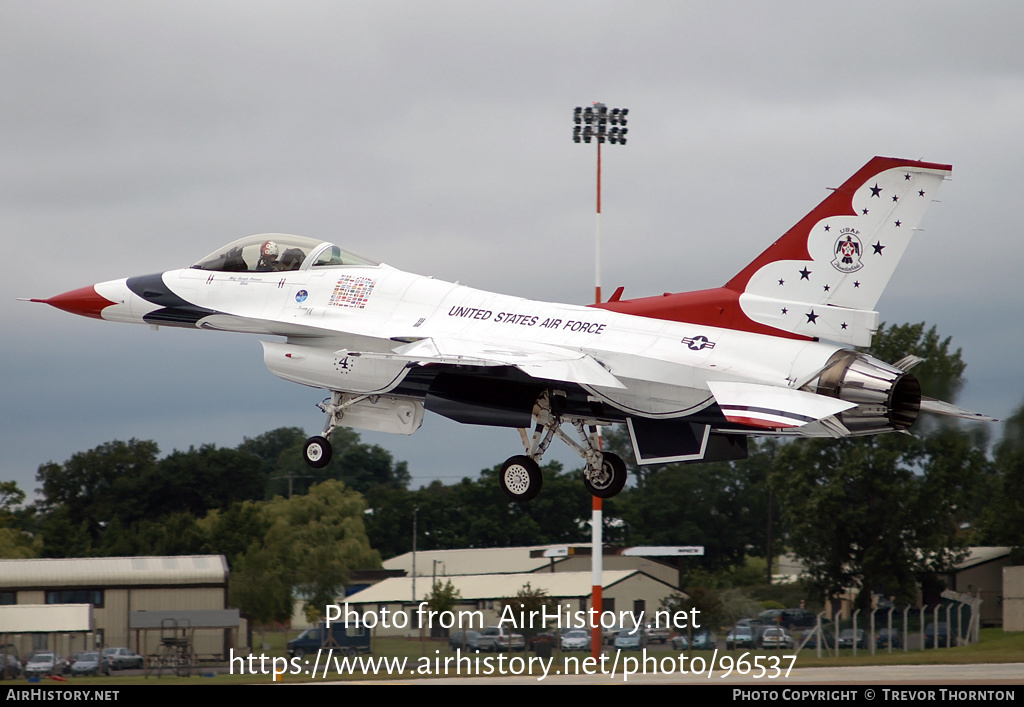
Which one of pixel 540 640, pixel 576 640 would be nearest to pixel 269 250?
pixel 540 640

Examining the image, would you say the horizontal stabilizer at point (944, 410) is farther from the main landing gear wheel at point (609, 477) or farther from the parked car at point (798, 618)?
the parked car at point (798, 618)

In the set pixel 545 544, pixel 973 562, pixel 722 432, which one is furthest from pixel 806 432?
pixel 545 544

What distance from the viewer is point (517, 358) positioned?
17000 mm

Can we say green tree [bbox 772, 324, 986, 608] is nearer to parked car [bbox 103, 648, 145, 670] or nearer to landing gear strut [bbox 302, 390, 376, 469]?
parked car [bbox 103, 648, 145, 670]

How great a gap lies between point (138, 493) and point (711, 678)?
154ft

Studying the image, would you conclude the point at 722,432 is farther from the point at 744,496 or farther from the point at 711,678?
the point at 744,496

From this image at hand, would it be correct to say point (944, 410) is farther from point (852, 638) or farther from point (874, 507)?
point (874, 507)

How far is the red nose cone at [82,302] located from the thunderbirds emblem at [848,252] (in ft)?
41.1

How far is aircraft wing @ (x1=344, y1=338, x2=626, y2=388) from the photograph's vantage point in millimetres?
16328

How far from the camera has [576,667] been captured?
31891mm

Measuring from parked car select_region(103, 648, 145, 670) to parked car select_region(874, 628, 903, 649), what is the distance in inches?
890

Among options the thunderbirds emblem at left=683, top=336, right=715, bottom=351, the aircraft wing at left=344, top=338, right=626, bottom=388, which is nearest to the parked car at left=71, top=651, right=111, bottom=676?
the aircraft wing at left=344, top=338, right=626, bottom=388

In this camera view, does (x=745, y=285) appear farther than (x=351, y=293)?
No

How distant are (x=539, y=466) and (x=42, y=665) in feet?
65.5
